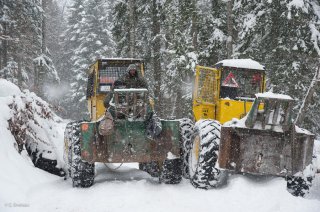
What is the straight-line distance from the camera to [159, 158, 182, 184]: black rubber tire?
8398mm

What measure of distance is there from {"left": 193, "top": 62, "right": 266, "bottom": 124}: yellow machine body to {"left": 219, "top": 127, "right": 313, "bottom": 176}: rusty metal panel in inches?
67.4

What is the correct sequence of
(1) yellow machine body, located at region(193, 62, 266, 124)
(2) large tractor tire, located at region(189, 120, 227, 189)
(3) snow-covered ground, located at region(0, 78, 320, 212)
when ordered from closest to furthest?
(3) snow-covered ground, located at region(0, 78, 320, 212), (2) large tractor tire, located at region(189, 120, 227, 189), (1) yellow machine body, located at region(193, 62, 266, 124)

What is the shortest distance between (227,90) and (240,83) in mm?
372

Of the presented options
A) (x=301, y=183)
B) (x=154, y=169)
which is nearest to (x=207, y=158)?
(x=301, y=183)

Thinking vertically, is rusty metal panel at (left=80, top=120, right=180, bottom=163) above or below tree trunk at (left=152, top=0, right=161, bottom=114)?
below

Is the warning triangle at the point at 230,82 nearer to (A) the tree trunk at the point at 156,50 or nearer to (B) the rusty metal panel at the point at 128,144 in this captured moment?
(B) the rusty metal panel at the point at 128,144

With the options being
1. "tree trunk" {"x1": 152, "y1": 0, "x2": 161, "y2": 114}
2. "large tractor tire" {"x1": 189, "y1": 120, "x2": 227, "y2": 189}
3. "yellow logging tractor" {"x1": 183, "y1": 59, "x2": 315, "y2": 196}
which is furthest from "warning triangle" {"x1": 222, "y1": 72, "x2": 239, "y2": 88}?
"tree trunk" {"x1": 152, "y1": 0, "x2": 161, "y2": 114}

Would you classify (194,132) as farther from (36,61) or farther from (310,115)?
(36,61)

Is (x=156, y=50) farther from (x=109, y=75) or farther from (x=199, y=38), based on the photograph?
(x=109, y=75)

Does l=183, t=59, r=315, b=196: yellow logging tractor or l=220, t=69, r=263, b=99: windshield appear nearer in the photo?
l=183, t=59, r=315, b=196: yellow logging tractor

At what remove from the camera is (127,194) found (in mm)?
7230

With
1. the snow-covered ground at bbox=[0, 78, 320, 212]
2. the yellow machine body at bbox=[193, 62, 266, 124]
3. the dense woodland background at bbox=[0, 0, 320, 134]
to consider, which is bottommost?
the snow-covered ground at bbox=[0, 78, 320, 212]

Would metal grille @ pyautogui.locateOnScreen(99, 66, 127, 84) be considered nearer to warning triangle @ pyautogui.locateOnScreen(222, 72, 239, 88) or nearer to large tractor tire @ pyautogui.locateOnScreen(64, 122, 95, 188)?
large tractor tire @ pyautogui.locateOnScreen(64, 122, 95, 188)

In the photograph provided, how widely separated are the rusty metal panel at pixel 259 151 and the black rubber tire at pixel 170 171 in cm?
135
